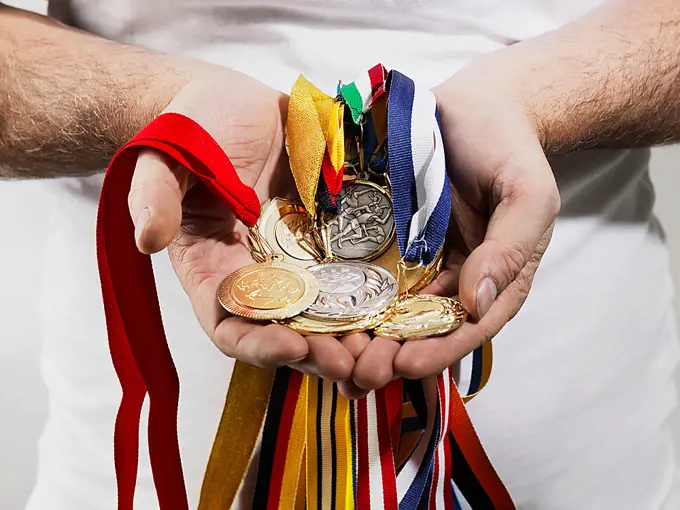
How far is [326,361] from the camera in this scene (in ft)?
2.31

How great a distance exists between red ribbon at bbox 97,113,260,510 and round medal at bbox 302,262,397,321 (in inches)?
4.3

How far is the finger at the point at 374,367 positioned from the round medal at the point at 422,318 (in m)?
0.03

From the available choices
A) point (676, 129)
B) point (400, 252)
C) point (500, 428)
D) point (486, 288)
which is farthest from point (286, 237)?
point (676, 129)

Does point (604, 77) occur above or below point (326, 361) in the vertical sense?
above

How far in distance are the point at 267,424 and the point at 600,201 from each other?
56 cm

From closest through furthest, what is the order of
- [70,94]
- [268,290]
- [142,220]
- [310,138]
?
1. [142,220]
2. [268,290]
3. [310,138]
4. [70,94]

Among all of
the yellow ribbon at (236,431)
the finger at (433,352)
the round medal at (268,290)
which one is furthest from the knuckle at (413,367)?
the yellow ribbon at (236,431)

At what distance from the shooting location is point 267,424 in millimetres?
923

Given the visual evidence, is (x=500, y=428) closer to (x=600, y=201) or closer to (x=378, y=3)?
(x=600, y=201)

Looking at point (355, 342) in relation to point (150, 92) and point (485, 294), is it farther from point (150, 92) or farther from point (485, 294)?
point (150, 92)

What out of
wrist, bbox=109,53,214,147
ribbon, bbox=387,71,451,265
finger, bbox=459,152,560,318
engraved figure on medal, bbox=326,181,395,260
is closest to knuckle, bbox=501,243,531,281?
finger, bbox=459,152,560,318

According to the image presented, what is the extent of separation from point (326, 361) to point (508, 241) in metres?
0.21

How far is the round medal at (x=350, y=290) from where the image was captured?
31.1 inches

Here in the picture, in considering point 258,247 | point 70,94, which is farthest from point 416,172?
point 70,94
